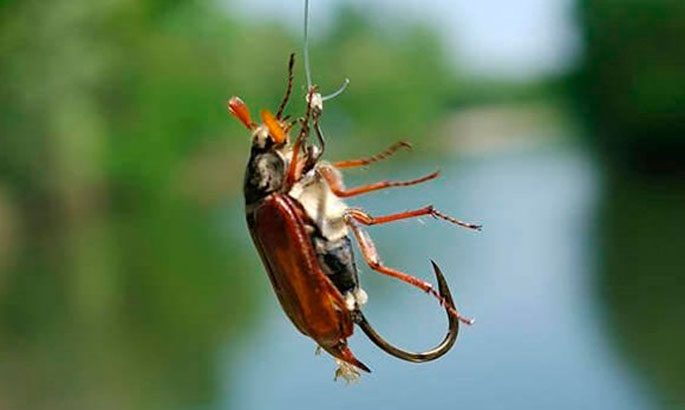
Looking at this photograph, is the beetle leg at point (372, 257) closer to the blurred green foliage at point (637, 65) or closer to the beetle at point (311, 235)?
the beetle at point (311, 235)

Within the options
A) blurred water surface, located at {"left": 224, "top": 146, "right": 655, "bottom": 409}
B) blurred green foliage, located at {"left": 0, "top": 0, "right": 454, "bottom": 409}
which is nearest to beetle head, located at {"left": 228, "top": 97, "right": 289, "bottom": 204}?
blurred water surface, located at {"left": 224, "top": 146, "right": 655, "bottom": 409}

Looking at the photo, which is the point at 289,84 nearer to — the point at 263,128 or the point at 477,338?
the point at 263,128

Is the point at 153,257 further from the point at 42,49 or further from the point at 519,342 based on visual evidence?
the point at 519,342

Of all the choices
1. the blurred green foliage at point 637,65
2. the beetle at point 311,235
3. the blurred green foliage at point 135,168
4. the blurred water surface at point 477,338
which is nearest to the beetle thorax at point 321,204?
the beetle at point 311,235

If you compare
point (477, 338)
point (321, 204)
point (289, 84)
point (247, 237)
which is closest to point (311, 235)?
point (321, 204)

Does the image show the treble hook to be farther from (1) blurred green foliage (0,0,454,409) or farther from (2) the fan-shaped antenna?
(1) blurred green foliage (0,0,454,409)

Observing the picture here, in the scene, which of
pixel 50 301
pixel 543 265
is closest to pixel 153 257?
pixel 50 301
